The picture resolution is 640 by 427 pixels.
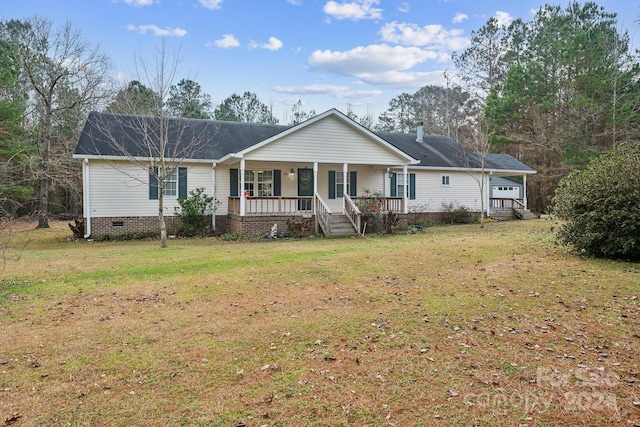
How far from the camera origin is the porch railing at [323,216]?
15.0m

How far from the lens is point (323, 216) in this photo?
15469 mm

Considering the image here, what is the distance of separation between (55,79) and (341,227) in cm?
1788

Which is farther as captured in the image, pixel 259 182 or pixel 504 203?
pixel 504 203

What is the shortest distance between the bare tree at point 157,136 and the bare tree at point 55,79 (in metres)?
5.42

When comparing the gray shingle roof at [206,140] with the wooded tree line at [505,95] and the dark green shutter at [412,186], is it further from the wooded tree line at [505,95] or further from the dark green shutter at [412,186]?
the wooded tree line at [505,95]

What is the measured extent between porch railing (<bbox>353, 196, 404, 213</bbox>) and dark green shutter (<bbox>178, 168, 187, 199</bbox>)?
7307 mm

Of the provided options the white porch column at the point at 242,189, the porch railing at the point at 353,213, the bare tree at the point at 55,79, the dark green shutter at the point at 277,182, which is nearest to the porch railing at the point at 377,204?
the porch railing at the point at 353,213

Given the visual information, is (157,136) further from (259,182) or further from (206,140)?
(259,182)

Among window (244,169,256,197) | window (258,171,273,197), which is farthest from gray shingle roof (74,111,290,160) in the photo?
window (258,171,273,197)

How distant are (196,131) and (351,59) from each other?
18.7m

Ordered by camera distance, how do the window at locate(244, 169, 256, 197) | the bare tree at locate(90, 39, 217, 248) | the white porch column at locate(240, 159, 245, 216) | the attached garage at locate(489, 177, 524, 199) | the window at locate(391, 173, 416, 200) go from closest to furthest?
the bare tree at locate(90, 39, 217, 248)
the white porch column at locate(240, 159, 245, 216)
the window at locate(244, 169, 256, 197)
the window at locate(391, 173, 416, 200)
the attached garage at locate(489, 177, 524, 199)

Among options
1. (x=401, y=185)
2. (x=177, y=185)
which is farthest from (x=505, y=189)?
(x=177, y=185)

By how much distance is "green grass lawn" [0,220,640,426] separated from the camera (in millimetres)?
3176

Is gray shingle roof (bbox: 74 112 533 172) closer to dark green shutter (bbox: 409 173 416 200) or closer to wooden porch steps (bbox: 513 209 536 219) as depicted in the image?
dark green shutter (bbox: 409 173 416 200)
